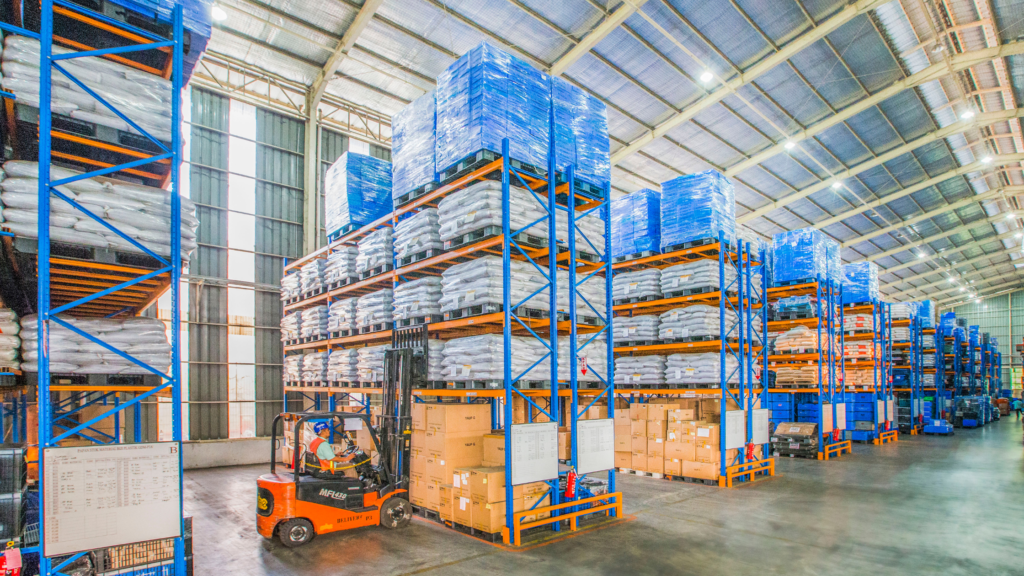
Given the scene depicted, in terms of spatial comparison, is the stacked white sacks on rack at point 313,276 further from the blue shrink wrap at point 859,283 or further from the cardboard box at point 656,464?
the blue shrink wrap at point 859,283

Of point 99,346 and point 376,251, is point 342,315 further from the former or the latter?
point 99,346

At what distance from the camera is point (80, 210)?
439 centimetres

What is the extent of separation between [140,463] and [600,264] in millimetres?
6015

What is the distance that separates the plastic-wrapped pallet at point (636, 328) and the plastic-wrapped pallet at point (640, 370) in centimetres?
43

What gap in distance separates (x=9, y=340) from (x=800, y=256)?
1393cm

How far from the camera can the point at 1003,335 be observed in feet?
143

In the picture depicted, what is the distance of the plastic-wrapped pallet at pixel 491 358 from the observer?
724 cm

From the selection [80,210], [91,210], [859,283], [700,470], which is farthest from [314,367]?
[859,283]

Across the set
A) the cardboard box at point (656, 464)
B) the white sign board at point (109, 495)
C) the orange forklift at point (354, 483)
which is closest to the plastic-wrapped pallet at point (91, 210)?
the white sign board at point (109, 495)

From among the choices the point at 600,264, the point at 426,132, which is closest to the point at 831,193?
the point at 600,264

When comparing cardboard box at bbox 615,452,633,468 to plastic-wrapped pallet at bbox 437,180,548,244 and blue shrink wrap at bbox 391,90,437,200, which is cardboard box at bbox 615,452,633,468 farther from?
blue shrink wrap at bbox 391,90,437,200

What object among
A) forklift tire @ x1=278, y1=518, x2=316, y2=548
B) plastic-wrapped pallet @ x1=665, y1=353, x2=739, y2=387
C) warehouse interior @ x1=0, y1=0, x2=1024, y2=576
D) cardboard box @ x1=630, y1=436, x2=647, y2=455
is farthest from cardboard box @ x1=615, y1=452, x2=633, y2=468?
forklift tire @ x1=278, y1=518, x2=316, y2=548

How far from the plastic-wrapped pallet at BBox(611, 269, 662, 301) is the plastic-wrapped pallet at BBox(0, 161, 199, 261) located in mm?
8362

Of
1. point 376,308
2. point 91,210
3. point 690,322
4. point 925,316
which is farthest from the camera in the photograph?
point 925,316
